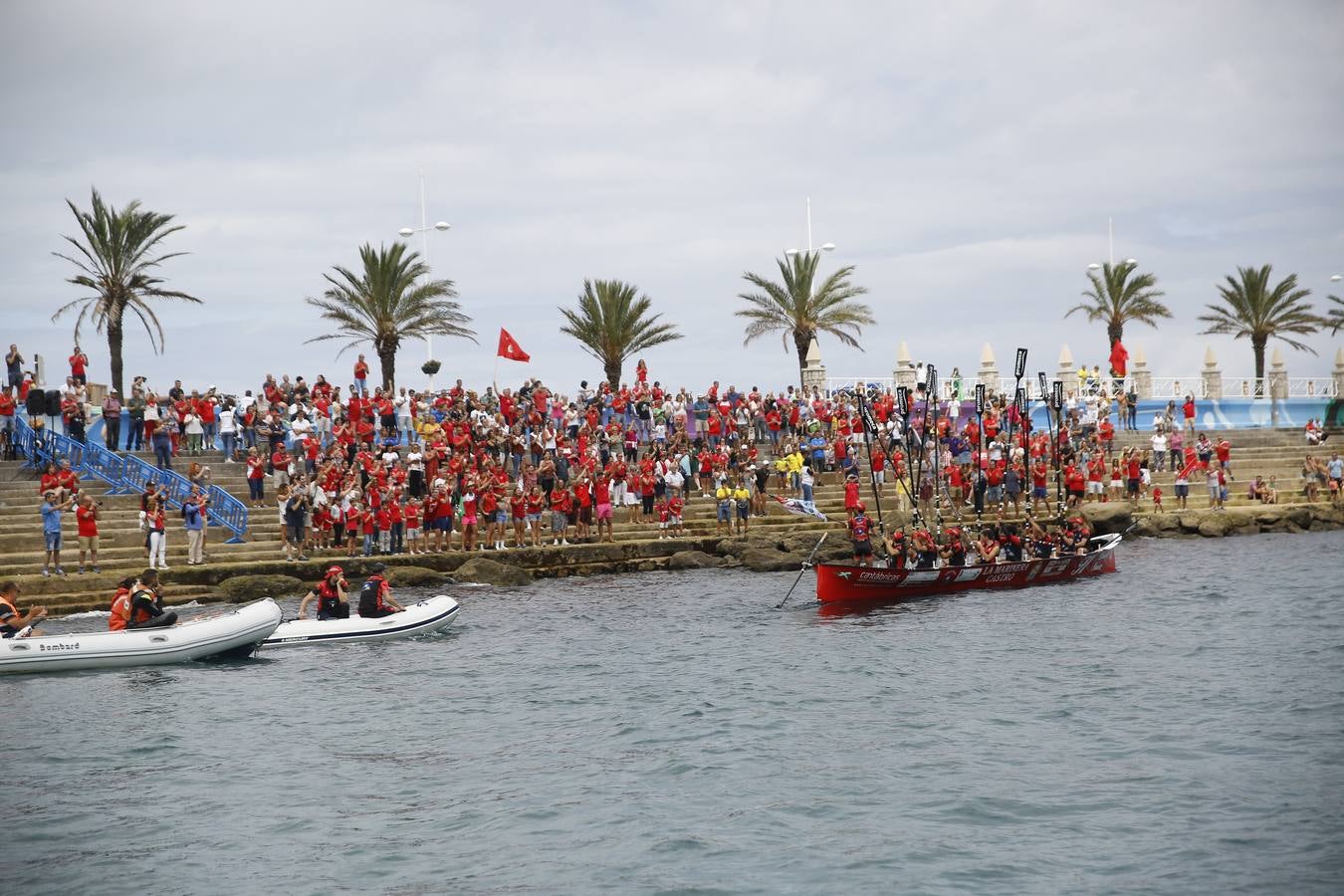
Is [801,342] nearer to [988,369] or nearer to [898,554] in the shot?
[988,369]

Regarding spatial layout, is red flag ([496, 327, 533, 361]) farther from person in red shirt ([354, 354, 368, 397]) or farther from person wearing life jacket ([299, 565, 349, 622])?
person wearing life jacket ([299, 565, 349, 622])

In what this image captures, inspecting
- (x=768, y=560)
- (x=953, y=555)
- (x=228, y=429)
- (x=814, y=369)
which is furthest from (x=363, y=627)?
(x=814, y=369)

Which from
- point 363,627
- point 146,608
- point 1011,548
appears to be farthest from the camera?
point 1011,548

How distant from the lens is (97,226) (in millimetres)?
41438

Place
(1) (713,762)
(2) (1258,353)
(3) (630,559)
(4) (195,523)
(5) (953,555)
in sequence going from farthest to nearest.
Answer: (2) (1258,353) < (3) (630,559) < (4) (195,523) < (5) (953,555) < (1) (713,762)

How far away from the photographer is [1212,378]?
55.2 metres

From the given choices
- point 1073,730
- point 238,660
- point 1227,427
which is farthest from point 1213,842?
point 1227,427

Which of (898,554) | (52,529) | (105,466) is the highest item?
(105,466)

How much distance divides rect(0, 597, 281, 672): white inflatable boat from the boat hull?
1206 cm

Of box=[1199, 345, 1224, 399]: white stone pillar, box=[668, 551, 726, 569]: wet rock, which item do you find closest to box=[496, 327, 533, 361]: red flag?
box=[668, 551, 726, 569]: wet rock

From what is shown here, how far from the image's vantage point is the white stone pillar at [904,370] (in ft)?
170

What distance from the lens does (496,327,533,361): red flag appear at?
42.4 meters

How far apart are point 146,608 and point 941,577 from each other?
687 inches

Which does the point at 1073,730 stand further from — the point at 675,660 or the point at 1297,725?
the point at 675,660
